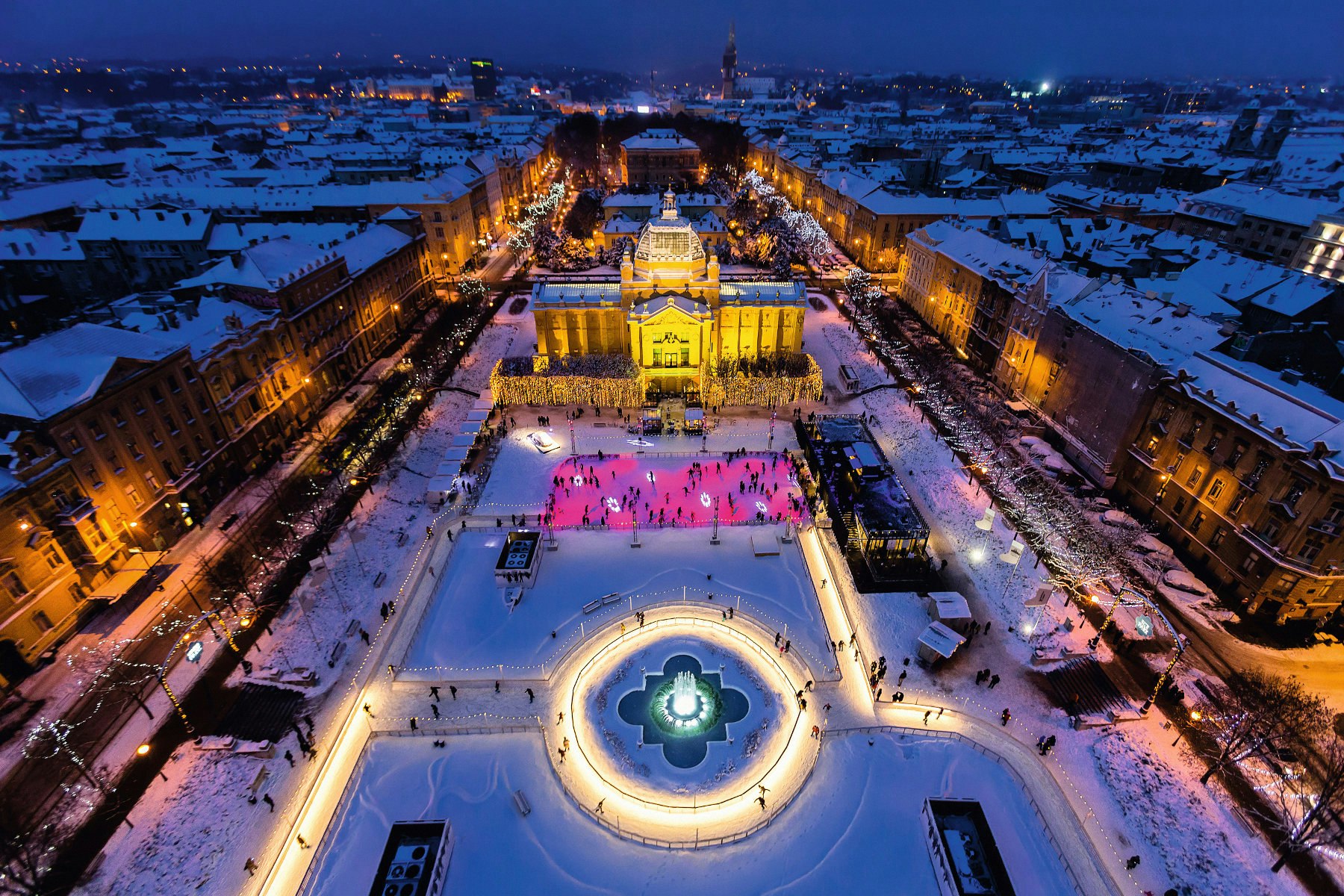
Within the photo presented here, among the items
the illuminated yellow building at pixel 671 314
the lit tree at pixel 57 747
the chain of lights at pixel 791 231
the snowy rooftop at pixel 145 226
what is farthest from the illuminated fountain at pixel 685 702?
the chain of lights at pixel 791 231

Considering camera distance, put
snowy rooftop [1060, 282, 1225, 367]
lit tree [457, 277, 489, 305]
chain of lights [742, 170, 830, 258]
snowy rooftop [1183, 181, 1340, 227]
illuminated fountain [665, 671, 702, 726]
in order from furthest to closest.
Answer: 1. chain of lights [742, 170, 830, 258]
2. lit tree [457, 277, 489, 305]
3. snowy rooftop [1183, 181, 1340, 227]
4. snowy rooftop [1060, 282, 1225, 367]
5. illuminated fountain [665, 671, 702, 726]

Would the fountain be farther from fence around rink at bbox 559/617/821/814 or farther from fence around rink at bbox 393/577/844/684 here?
fence around rink at bbox 393/577/844/684

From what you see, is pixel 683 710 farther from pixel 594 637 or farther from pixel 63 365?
pixel 63 365

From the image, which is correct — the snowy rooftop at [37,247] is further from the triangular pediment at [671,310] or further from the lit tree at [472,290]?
the triangular pediment at [671,310]

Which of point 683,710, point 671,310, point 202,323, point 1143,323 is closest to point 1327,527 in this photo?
point 1143,323

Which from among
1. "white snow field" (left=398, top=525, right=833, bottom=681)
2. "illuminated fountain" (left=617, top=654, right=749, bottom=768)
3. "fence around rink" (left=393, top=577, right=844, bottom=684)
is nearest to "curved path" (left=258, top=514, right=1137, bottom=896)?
"fence around rink" (left=393, top=577, right=844, bottom=684)

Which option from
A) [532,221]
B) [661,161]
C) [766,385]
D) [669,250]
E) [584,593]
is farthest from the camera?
[661,161]
